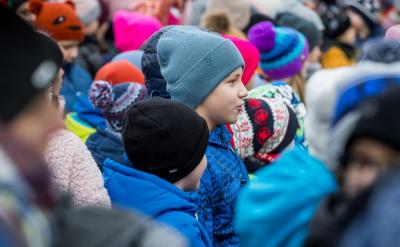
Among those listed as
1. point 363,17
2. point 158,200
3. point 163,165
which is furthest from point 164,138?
point 363,17

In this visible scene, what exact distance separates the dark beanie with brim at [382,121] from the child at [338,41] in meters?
6.85

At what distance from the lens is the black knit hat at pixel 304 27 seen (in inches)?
314

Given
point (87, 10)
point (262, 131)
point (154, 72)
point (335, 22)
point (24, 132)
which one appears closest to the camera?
point (24, 132)

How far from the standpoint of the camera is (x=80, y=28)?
7.48m

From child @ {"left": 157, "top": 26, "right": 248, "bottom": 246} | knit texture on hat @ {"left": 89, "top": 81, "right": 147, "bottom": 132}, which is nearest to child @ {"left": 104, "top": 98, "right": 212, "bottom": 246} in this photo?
child @ {"left": 157, "top": 26, "right": 248, "bottom": 246}

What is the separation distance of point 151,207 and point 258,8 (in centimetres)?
628

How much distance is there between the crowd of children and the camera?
1.91 m

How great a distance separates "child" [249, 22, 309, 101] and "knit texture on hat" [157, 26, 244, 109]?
2370 millimetres

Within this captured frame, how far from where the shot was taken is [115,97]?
16.7ft

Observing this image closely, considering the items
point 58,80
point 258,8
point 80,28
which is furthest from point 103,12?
point 58,80

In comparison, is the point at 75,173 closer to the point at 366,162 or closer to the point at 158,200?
the point at 158,200

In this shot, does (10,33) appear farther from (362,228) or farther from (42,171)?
(362,228)

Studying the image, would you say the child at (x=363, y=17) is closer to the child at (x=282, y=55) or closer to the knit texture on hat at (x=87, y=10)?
the knit texture on hat at (x=87, y=10)

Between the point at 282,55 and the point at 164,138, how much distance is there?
3274 millimetres
